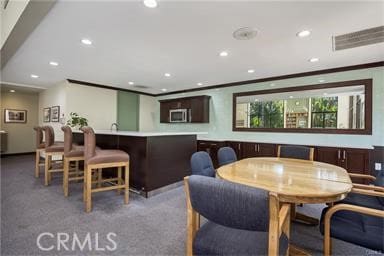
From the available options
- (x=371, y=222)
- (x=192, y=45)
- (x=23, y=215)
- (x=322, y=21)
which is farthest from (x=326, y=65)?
(x=23, y=215)

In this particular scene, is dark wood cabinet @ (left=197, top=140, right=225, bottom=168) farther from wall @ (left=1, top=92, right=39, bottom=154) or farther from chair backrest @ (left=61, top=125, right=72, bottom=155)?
wall @ (left=1, top=92, right=39, bottom=154)

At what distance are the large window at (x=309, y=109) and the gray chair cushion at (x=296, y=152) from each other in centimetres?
176

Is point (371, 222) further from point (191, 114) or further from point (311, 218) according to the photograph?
point (191, 114)

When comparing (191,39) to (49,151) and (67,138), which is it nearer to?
(67,138)

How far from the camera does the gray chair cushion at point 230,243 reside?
1052 mm

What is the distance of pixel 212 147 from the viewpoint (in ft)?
17.1

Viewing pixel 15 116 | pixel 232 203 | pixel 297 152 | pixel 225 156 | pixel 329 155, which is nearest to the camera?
pixel 232 203


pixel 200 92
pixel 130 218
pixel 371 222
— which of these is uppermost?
pixel 200 92

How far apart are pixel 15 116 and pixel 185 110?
6372 mm

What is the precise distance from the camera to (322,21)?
7.31 ft

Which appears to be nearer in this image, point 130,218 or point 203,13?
point 203,13

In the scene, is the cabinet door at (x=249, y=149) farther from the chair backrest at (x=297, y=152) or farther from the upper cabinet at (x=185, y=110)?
the chair backrest at (x=297, y=152)

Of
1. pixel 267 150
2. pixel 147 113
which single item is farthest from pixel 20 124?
pixel 267 150

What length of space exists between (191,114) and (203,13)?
159 inches
